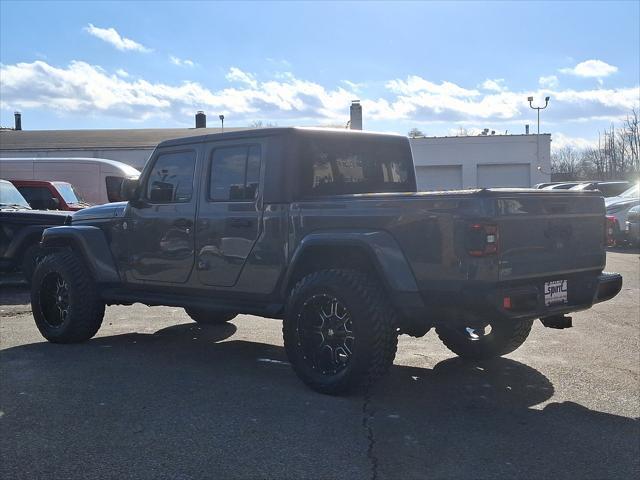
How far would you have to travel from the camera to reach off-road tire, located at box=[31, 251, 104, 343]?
6727 millimetres

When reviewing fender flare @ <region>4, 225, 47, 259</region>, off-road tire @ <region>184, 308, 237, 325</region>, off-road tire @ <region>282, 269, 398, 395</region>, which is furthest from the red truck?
off-road tire @ <region>282, 269, 398, 395</region>

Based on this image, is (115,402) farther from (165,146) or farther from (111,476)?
(165,146)

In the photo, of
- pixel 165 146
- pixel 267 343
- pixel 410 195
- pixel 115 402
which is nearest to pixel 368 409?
pixel 410 195

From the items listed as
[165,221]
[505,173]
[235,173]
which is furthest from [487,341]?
[505,173]

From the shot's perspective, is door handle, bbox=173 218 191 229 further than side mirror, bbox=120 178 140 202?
No

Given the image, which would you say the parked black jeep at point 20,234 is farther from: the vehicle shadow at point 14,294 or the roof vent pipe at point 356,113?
the roof vent pipe at point 356,113

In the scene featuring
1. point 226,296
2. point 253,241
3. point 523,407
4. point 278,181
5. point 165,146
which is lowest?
point 523,407

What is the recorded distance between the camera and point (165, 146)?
253 inches

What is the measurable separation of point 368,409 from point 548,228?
1.79 m

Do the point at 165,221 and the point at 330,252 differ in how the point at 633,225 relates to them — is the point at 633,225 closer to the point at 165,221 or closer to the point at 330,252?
the point at 330,252

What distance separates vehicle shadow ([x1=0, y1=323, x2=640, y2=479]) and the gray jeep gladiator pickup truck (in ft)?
1.38

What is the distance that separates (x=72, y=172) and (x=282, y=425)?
15.5 metres

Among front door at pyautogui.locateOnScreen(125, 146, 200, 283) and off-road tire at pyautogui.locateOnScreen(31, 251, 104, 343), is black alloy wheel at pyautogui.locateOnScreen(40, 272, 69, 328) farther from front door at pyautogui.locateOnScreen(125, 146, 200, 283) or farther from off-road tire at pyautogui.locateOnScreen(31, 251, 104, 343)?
front door at pyautogui.locateOnScreen(125, 146, 200, 283)

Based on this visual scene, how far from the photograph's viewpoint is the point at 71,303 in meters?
6.72
